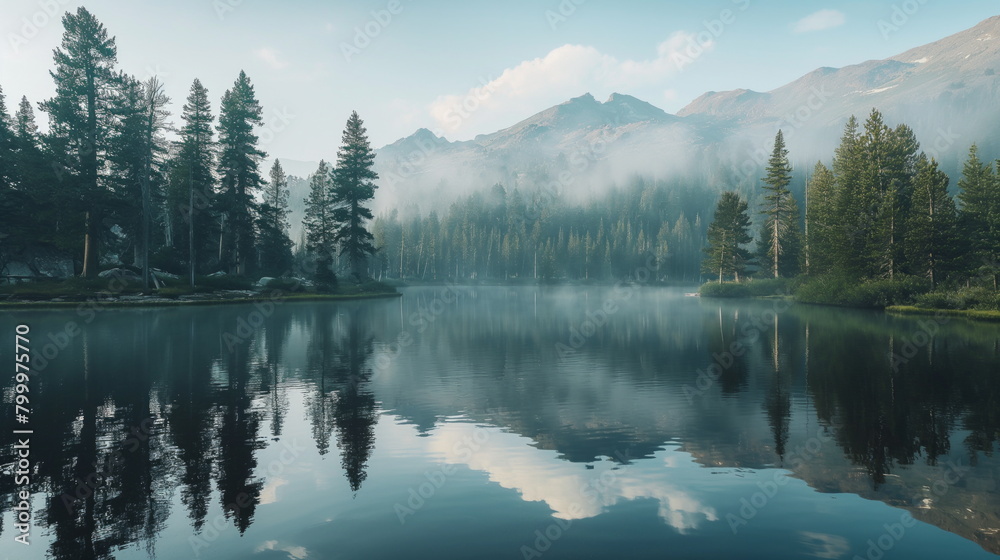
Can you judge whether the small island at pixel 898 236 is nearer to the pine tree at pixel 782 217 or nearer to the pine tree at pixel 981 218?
the pine tree at pixel 981 218

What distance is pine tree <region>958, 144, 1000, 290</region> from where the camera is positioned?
53.5 meters

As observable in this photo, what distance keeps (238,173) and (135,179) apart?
35.5 feet

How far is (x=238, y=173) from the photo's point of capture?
6969cm

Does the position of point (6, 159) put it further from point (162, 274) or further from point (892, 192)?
point (892, 192)

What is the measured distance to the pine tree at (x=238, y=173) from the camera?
6831cm

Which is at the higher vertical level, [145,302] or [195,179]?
[195,179]

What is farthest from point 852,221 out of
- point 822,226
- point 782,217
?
point 782,217

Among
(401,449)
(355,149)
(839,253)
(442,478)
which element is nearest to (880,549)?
(442,478)

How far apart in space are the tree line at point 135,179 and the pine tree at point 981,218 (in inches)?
2655

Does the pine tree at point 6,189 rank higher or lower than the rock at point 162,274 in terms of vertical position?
higher

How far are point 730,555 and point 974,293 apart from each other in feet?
169

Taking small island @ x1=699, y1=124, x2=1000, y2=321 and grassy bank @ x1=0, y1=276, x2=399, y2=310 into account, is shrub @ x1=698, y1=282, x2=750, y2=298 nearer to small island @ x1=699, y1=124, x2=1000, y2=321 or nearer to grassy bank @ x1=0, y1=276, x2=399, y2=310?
small island @ x1=699, y1=124, x2=1000, y2=321

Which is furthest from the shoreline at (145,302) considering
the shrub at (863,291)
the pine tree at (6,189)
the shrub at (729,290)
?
the shrub at (863,291)

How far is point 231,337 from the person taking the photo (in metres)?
29.8
